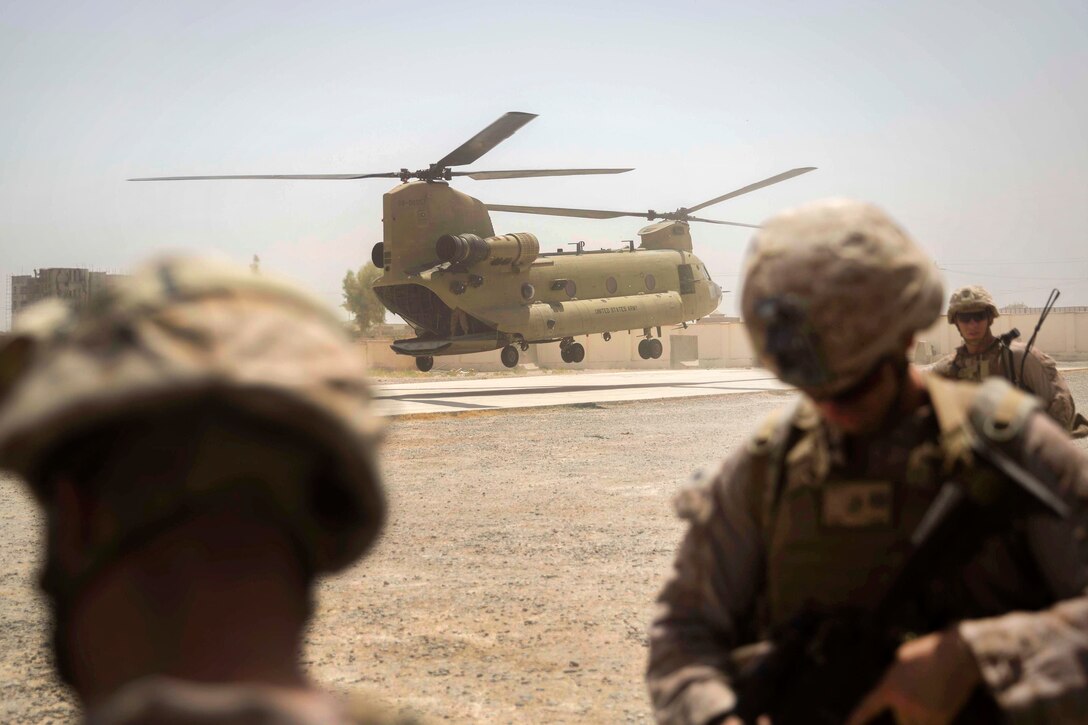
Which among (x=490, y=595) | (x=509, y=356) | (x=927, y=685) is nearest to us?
(x=927, y=685)

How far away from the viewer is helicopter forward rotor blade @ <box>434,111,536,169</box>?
21094 millimetres

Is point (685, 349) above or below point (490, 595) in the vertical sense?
below

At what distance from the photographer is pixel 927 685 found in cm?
163

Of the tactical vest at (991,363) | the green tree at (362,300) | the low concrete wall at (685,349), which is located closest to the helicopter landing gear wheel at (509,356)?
the tactical vest at (991,363)

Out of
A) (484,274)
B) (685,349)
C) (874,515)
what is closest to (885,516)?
(874,515)

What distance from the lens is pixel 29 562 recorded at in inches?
324

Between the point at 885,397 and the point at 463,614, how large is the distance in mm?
5092

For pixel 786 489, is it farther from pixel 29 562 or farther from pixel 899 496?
pixel 29 562

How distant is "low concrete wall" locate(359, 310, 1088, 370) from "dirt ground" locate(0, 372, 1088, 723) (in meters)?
39.1

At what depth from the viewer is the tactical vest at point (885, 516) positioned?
5.72ft

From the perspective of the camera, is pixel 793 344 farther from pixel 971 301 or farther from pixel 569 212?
pixel 569 212

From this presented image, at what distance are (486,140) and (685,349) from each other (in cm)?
3362

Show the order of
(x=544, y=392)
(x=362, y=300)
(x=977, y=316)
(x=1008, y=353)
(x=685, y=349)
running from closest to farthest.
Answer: (x=1008, y=353), (x=977, y=316), (x=544, y=392), (x=685, y=349), (x=362, y=300)

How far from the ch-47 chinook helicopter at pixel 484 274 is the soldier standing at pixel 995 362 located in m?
15.2
